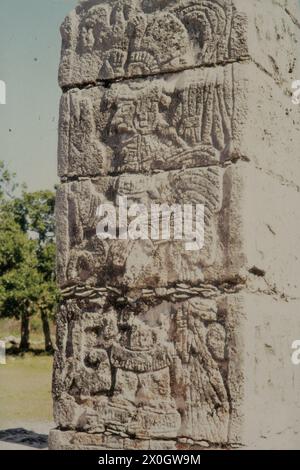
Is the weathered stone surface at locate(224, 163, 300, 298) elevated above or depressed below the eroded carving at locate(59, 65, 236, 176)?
below

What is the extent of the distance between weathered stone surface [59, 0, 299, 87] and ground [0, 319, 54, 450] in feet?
13.9

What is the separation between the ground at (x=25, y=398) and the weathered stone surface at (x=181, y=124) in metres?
3.94

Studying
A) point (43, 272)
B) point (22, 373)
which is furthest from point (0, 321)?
point (22, 373)

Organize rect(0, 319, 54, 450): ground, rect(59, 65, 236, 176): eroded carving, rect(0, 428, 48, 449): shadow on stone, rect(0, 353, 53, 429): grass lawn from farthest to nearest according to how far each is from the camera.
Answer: rect(0, 353, 53, 429): grass lawn, rect(0, 319, 54, 450): ground, rect(0, 428, 48, 449): shadow on stone, rect(59, 65, 236, 176): eroded carving

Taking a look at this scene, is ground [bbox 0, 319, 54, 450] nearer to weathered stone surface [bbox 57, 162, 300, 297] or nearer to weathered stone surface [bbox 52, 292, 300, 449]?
weathered stone surface [bbox 52, 292, 300, 449]

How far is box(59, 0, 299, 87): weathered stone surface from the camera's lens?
12.7ft

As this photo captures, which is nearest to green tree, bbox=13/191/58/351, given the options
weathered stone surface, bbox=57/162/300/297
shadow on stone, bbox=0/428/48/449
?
shadow on stone, bbox=0/428/48/449

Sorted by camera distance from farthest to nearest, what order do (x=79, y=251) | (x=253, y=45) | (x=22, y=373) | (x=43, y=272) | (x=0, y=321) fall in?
(x=0, y=321) < (x=43, y=272) < (x=22, y=373) < (x=79, y=251) < (x=253, y=45)

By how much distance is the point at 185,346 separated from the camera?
381 cm

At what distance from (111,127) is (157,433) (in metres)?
1.72

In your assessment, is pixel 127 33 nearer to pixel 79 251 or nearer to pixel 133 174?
pixel 133 174

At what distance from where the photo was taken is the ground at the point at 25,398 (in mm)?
8211

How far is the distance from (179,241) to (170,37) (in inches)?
45.2

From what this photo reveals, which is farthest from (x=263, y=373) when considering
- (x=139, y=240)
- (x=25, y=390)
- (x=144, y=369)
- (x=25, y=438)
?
(x=25, y=390)
